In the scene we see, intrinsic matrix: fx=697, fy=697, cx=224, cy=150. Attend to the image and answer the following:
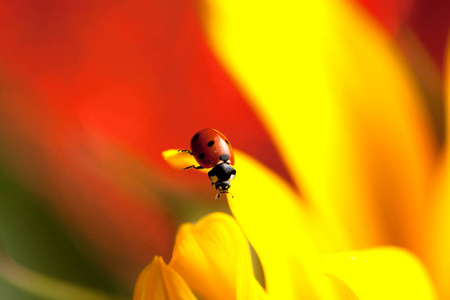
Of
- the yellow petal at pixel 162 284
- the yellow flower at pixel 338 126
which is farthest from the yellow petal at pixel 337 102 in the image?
the yellow petal at pixel 162 284

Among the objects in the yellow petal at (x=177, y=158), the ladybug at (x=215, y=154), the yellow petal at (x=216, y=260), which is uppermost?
the ladybug at (x=215, y=154)

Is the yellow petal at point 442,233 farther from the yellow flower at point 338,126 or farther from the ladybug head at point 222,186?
the ladybug head at point 222,186

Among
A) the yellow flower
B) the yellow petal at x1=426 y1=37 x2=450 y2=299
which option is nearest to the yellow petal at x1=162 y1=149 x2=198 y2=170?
the yellow flower

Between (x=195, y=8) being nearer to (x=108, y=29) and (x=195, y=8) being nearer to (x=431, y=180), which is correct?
(x=108, y=29)

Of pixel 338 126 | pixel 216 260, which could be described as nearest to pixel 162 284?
pixel 216 260

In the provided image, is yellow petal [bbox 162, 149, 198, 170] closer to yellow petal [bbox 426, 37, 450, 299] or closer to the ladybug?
the ladybug

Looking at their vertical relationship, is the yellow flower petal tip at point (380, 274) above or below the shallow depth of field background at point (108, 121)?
below

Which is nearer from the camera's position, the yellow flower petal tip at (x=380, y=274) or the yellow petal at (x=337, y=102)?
the yellow flower petal tip at (x=380, y=274)
